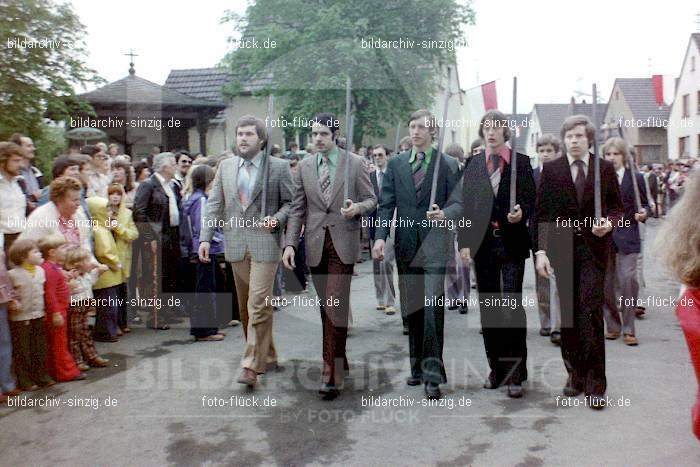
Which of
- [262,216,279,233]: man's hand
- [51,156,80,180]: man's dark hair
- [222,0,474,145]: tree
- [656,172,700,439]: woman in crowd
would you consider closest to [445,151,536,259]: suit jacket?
[262,216,279,233]: man's hand

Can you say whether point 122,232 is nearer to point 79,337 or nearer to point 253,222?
point 79,337

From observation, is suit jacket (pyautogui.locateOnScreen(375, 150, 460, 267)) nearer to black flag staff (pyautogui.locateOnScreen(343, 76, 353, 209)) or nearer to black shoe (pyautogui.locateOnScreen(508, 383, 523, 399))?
black flag staff (pyautogui.locateOnScreen(343, 76, 353, 209))

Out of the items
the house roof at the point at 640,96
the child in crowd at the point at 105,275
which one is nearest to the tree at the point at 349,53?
the child in crowd at the point at 105,275

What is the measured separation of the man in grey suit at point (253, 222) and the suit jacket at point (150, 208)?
2.32 metres

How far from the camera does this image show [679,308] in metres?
2.45

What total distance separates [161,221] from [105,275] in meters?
1.14

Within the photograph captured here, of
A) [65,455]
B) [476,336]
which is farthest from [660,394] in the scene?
[65,455]

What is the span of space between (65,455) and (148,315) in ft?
15.8

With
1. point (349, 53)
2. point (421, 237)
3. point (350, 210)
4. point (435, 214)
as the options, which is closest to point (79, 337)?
point (350, 210)

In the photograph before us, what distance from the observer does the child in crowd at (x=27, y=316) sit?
5965 millimetres

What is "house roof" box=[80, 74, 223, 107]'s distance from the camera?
883 inches

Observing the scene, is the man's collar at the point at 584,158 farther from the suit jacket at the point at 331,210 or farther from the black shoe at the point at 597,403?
the black shoe at the point at 597,403

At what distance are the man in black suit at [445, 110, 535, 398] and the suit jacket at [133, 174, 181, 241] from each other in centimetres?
415

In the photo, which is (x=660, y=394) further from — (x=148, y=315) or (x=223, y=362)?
(x=148, y=315)
